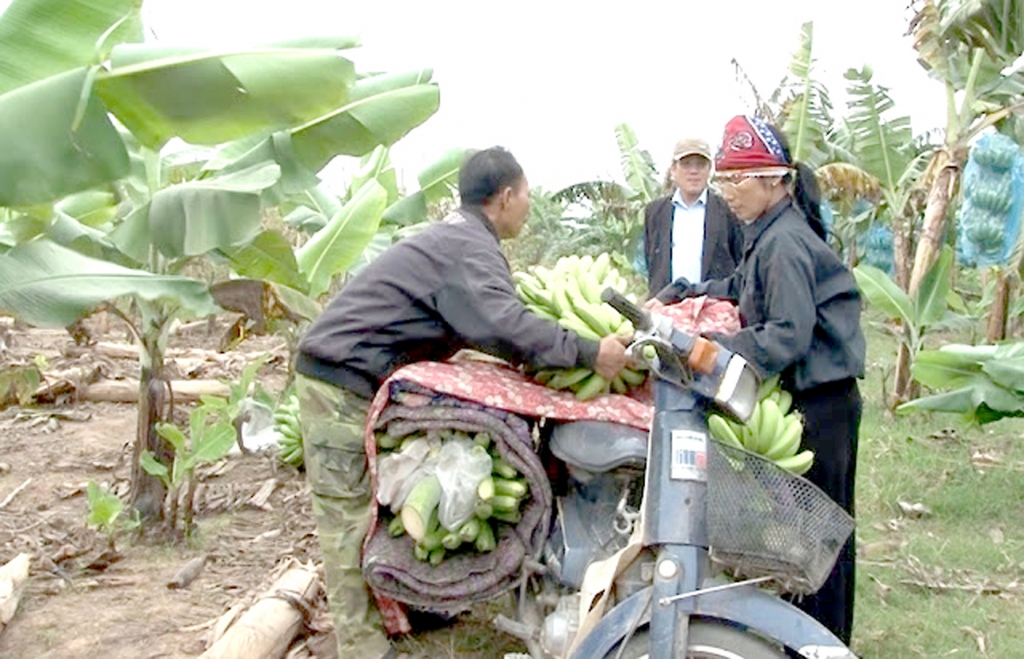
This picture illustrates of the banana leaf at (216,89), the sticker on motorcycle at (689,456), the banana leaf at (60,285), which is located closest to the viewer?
the sticker on motorcycle at (689,456)

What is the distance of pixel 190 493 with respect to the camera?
20.4 ft

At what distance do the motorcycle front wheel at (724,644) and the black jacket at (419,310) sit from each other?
1.23m

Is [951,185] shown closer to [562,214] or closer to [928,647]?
[928,647]

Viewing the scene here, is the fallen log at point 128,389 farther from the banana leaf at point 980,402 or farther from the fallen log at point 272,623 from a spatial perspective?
the banana leaf at point 980,402

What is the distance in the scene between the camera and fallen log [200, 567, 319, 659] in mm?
4406

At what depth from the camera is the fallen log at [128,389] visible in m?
9.71

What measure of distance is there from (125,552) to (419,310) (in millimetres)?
2863

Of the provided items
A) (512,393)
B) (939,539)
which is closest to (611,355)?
(512,393)

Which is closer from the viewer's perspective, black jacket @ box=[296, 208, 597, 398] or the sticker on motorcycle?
the sticker on motorcycle

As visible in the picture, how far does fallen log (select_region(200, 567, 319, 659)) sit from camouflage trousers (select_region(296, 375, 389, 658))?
0.34 m

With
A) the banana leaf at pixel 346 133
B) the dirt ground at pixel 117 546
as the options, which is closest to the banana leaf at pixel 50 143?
the banana leaf at pixel 346 133

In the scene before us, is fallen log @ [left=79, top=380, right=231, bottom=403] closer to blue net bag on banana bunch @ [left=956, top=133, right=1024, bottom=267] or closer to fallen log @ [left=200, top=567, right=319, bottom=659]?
fallen log @ [left=200, top=567, right=319, bottom=659]

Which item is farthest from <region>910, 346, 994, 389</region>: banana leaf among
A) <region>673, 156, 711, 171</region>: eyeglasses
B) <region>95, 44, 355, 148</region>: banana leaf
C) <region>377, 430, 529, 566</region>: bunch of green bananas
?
<region>95, 44, 355, 148</region>: banana leaf

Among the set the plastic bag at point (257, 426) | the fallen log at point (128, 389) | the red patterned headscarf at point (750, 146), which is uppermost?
the red patterned headscarf at point (750, 146)
